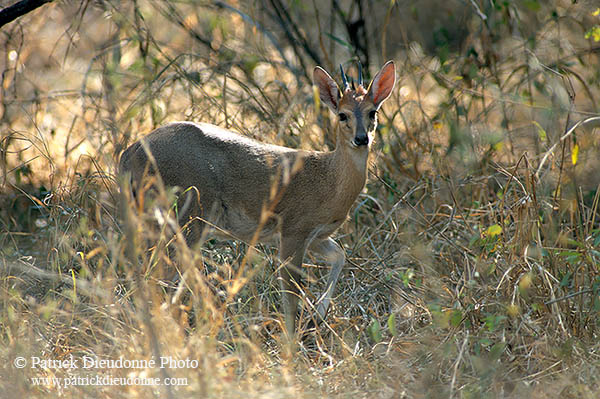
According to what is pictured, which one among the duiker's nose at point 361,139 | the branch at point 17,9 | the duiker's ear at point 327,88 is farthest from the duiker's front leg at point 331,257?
the branch at point 17,9

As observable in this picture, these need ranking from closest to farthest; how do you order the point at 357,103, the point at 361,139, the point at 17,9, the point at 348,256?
1. the point at 361,139
2. the point at 357,103
3. the point at 17,9
4. the point at 348,256

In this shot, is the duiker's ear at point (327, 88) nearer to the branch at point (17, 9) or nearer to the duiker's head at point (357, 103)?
the duiker's head at point (357, 103)

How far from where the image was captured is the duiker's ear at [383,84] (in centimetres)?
502

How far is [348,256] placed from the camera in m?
5.36

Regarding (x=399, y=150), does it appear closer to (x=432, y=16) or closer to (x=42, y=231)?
(x=42, y=231)

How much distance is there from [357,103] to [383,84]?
0.38 meters

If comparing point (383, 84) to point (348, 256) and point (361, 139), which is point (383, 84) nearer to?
point (361, 139)

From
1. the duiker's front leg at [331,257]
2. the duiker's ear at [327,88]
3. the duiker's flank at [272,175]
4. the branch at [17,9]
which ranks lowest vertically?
the duiker's front leg at [331,257]

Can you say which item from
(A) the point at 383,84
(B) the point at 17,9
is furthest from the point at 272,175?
(B) the point at 17,9

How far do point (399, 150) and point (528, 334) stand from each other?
289 cm

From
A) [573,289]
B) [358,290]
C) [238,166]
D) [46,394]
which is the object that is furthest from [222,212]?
[573,289]

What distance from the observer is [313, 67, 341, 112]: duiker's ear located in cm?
511

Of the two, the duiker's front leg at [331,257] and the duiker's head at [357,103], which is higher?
the duiker's head at [357,103]

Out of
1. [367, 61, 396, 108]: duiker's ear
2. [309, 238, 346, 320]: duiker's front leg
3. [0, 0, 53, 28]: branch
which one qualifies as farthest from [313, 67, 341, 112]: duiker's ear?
[0, 0, 53, 28]: branch
